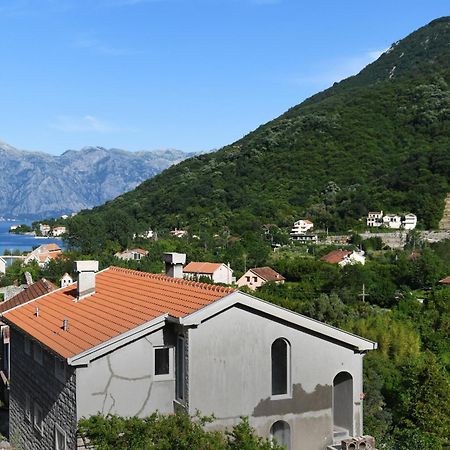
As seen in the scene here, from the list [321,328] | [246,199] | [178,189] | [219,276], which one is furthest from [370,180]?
[321,328]

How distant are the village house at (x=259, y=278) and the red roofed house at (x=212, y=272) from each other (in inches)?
98.9

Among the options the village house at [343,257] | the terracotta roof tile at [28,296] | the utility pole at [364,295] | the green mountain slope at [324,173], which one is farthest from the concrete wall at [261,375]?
the green mountain slope at [324,173]

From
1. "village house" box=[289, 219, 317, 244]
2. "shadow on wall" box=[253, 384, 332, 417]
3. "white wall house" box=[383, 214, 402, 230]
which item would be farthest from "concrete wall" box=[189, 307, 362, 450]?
"white wall house" box=[383, 214, 402, 230]

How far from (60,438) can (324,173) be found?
406 feet

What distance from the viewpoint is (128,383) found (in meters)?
11.1

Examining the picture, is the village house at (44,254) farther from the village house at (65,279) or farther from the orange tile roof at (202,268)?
the village house at (65,279)

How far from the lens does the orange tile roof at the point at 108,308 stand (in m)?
11.4

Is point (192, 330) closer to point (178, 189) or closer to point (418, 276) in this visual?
point (418, 276)

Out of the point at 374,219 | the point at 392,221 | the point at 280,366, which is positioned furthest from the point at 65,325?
the point at 374,219

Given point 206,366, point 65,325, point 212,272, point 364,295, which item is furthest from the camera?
point 212,272

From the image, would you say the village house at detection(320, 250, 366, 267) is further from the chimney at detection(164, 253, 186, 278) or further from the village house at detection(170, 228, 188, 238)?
the chimney at detection(164, 253, 186, 278)

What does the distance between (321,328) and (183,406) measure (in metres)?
2.58

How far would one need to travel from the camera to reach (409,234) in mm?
90438

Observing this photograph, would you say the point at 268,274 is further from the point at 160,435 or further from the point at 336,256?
the point at 160,435
